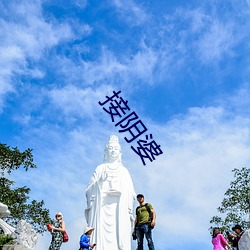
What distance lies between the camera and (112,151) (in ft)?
49.6

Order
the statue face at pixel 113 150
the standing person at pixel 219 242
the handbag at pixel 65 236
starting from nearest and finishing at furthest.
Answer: the standing person at pixel 219 242 < the handbag at pixel 65 236 < the statue face at pixel 113 150

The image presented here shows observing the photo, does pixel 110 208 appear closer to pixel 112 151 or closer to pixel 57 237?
pixel 112 151

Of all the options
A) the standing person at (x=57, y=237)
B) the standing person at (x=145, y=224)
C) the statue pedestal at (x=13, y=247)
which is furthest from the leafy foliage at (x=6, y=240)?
the standing person at (x=145, y=224)

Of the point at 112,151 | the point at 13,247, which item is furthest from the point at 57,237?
the point at 112,151

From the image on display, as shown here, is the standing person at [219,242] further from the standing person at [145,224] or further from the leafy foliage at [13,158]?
the leafy foliage at [13,158]

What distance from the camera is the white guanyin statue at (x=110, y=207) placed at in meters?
13.9

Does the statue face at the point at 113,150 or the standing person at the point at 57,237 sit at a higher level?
the statue face at the point at 113,150

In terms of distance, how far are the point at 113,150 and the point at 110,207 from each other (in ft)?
6.20

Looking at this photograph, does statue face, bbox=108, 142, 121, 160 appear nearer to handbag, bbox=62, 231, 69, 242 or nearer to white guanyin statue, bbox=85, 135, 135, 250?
white guanyin statue, bbox=85, 135, 135, 250

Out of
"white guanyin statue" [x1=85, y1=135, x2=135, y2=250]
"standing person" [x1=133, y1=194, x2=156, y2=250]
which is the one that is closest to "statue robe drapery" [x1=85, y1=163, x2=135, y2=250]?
"white guanyin statue" [x1=85, y1=135, x2=135, y2=250]

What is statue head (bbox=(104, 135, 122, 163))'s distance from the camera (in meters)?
15.1

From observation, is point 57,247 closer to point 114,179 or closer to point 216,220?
point 114,179

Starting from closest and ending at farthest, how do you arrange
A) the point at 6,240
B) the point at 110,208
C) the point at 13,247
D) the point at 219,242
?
the point at 219,242 → the point at 13,247 → the point at 6,240 → the point at 110,208

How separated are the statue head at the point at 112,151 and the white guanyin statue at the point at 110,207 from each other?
0.32m
